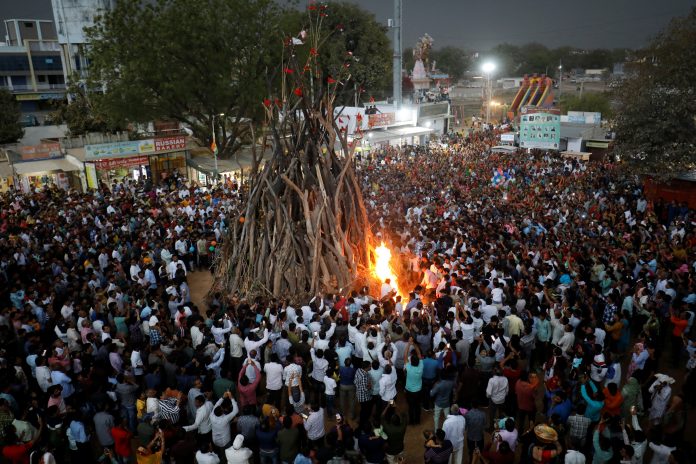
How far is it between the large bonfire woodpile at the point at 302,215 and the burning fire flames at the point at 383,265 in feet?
1.38

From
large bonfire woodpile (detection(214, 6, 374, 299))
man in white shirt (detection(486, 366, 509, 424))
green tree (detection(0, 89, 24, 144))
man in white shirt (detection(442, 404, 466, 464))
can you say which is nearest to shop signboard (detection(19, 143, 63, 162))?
green tree (detection(0, 89, 24, 144))

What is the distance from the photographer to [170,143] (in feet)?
80.7

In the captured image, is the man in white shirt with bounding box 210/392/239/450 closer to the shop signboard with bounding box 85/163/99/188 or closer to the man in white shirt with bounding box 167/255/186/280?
the man in white shirt with bounding box 167/255/186/280

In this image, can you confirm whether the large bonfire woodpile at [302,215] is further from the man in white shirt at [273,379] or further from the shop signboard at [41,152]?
the shop signboard at [41,152]

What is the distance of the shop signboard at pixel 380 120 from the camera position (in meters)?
31.6

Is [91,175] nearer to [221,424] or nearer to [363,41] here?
[221,424]

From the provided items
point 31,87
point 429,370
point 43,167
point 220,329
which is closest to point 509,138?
point 43,167

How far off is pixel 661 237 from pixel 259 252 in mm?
9622

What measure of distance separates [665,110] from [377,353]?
14698 millimetres

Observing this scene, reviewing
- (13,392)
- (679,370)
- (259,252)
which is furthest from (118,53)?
(679,370)

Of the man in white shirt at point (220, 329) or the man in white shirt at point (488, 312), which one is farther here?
the man in white shirt at point (488, 312)

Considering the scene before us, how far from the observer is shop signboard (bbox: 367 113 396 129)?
1243 inches

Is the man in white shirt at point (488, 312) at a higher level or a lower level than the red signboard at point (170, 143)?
lower

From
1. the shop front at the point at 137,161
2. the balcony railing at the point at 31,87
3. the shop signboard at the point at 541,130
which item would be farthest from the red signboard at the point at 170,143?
the balcony railing at the point at 31,87
